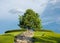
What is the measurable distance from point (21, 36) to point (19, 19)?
32.5m

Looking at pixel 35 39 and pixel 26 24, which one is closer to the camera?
pixel 35 39

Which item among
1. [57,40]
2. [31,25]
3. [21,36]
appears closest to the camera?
[57,40]

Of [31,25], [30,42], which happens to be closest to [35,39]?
[30,42]

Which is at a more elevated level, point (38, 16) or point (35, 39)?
point (38, 16)

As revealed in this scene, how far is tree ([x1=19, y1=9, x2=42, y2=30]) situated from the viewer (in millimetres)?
92438

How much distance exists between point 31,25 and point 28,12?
5025 millimetres

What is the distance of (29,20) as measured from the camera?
306ft

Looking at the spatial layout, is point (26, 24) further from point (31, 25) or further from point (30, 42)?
point (30, 42)

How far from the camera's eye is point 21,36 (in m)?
62.9

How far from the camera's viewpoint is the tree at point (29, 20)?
92438mm

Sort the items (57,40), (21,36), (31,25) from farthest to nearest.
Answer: (31,25), (21,36), (57,40)

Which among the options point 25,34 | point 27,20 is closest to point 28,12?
point 27,20

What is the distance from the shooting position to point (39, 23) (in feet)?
313

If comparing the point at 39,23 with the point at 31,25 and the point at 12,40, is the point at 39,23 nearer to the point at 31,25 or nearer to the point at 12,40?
the point at 31,25
